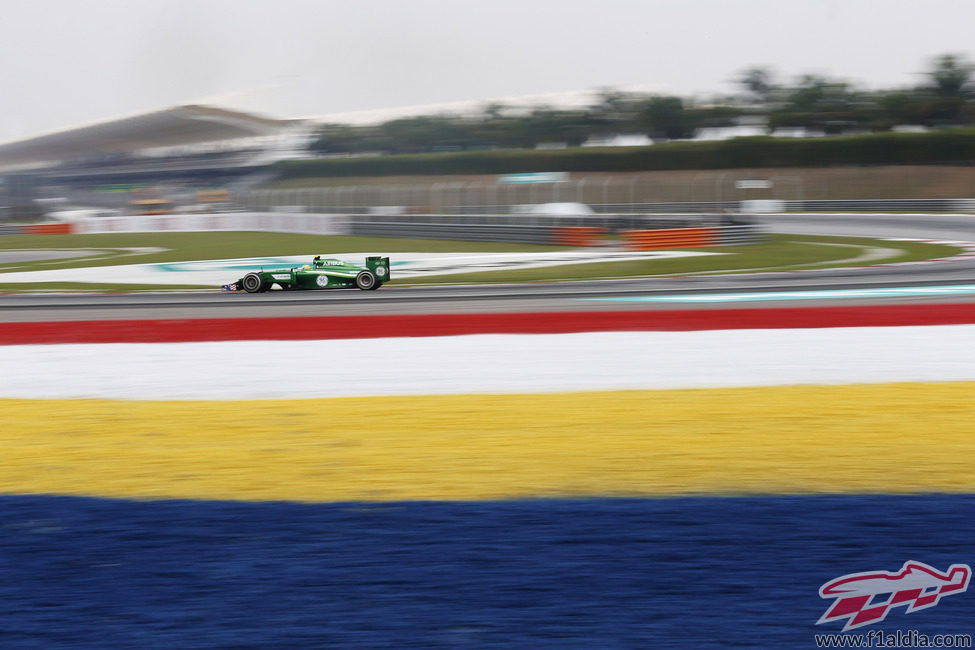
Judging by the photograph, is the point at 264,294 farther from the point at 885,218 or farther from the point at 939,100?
the point at 939,100

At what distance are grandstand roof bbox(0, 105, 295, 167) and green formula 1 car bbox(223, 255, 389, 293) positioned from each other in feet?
220

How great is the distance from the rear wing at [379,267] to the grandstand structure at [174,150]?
67735mm

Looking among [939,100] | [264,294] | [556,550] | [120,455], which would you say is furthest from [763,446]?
[939,100]

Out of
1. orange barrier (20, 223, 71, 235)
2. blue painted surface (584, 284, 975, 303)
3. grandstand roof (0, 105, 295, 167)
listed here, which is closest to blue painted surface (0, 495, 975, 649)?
blue painted surface (584, 284, 975, 303)

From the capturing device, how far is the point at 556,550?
292 centimetres

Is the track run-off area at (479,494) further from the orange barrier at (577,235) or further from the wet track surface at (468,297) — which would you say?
the orange barrier at (577,235)

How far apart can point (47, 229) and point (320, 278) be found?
111ft

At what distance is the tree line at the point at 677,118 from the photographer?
56781mm

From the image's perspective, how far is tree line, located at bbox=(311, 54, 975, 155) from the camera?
2235 inches

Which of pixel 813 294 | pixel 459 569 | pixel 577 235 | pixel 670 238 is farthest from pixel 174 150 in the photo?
pixel 459 569

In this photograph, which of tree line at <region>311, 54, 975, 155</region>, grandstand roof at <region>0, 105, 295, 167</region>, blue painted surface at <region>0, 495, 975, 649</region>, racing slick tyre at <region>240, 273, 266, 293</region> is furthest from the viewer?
grandstand roof at <region>0, 105, 295, 167</region>

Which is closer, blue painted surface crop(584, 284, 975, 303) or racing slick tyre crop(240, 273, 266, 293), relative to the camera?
blue painted surface crop(584, 284, 975, 303)

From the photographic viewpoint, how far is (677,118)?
66.4 metres

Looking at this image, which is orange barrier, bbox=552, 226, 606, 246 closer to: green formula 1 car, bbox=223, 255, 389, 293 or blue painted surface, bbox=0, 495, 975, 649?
green formula 1 car, bbox=223, 255, 389, 293
